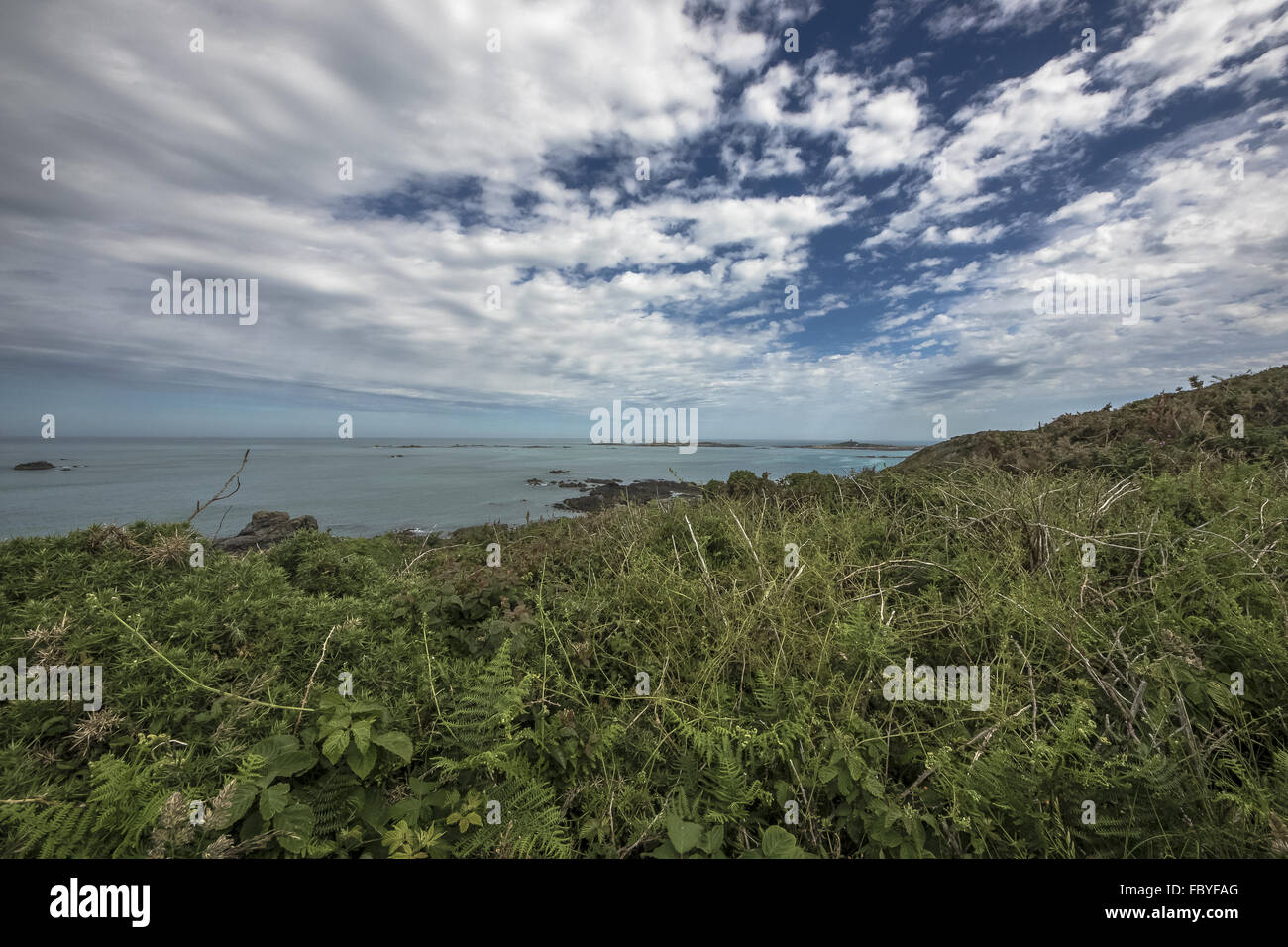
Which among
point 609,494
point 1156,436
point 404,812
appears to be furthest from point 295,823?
point 609,494

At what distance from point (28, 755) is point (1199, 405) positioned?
1573 cm

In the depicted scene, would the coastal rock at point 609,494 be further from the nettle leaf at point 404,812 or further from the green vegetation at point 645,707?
the nettle leaf at point 404,812

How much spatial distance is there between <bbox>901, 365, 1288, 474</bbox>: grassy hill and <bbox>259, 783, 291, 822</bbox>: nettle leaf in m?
9.22

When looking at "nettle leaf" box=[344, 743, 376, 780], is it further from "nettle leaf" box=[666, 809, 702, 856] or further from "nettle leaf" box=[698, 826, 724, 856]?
"nettle leaf" box=[698, 826, 724, 856]

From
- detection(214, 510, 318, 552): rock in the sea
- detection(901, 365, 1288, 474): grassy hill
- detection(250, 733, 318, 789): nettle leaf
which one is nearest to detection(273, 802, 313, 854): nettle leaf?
detection(250, 733, 318, 789): nettle leaf

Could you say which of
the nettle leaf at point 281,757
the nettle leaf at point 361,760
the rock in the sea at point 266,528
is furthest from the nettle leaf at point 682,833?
the rock in the sea at point 266,528

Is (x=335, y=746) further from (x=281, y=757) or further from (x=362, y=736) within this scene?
(x=281, y=757)

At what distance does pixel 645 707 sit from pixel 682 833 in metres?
0.96

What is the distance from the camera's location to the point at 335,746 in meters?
2.04

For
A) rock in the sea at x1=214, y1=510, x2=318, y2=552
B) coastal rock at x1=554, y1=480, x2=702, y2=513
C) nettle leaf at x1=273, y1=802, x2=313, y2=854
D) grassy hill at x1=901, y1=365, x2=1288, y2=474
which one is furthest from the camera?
coastal rock at x1=554, y1=480, x2=702, y2=513

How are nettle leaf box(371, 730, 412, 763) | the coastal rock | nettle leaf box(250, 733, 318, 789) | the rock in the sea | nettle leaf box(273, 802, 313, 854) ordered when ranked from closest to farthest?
nettle leaf box(273, 802, 313, 854), nettle leaf box(250, 733, 318, 789), nettle leaf box(371, 730, 412, 763), the rock in the sea, the coastal rock

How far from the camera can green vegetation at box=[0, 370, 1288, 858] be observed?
1.95m

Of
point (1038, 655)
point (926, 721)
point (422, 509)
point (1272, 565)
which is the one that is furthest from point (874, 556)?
point (422, 509)

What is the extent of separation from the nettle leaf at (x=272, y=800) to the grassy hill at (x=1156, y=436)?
9.22m
